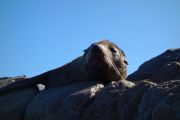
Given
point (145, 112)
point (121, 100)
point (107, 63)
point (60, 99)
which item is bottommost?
point (145, 112)

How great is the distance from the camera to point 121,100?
541cm

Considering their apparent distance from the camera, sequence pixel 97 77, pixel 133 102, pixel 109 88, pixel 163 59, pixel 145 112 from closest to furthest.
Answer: pixel 145 112 → pixel 133 102 → pixel 109 88 → pixel 97 77 → pixel 163 59

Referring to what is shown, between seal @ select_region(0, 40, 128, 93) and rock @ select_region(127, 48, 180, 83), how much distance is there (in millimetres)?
805

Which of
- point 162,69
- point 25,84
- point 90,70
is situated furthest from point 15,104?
point 162,69

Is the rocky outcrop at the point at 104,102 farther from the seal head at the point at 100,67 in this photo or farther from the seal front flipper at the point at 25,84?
the seal head at the point at 100,67

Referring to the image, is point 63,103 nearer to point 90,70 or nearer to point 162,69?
point 90,70

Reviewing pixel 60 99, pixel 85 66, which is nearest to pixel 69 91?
pixel 60 99

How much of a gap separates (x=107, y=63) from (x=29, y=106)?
2116 mm

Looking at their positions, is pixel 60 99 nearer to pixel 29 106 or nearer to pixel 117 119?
pixel 29 106

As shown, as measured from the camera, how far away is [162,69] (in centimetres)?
897

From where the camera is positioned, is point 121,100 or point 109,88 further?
point 109,88

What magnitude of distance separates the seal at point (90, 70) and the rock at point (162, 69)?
0.81m

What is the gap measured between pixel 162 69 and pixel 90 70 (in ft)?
6.58

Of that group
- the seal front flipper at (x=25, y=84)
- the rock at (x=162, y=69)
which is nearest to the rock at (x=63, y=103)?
the seal front flipper at (x=25, y=84)
